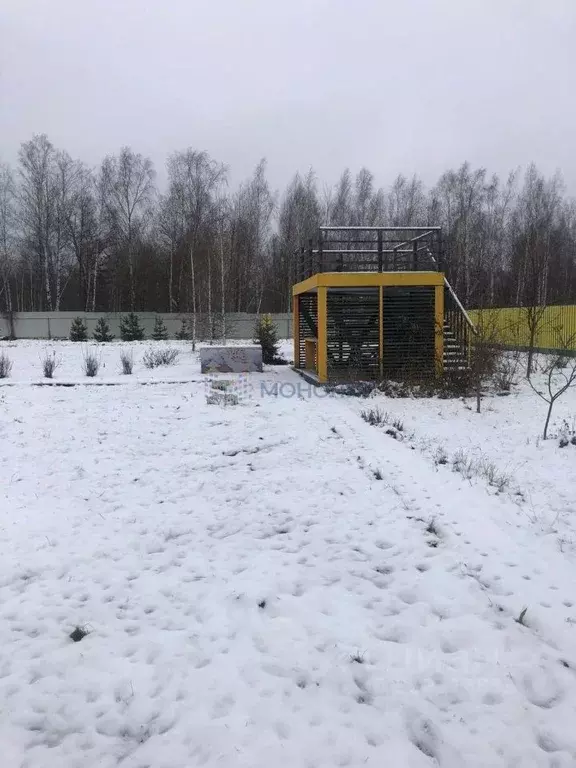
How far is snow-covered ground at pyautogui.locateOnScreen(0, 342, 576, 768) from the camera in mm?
2387

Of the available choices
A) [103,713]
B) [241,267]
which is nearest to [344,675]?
[103,713]

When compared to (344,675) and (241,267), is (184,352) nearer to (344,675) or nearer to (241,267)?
(241,267)

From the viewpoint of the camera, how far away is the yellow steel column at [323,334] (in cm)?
1306

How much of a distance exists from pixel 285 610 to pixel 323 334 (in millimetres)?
10192

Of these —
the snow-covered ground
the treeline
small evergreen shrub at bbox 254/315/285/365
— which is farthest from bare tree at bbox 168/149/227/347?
the snow-covered ground

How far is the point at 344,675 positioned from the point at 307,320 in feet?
47.2

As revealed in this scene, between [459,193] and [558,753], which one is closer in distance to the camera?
[558,753]

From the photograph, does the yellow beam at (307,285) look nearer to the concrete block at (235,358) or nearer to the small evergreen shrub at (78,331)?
the concrete block at (235,358)

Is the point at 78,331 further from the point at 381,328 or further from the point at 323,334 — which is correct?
the point at 381,328

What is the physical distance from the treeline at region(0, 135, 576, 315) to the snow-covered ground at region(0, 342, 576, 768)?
90.2 ft

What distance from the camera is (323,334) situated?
13250mm

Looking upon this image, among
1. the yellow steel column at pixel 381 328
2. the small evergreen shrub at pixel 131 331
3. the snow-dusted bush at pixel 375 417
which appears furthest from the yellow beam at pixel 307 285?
the small evergreen shrub at pixel 131 331

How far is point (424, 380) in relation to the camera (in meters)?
12.5

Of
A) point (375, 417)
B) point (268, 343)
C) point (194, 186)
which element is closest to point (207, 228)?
point (194, 186)
